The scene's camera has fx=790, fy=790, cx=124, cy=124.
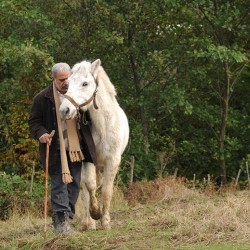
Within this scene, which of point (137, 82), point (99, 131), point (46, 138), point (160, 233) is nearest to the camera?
point (160, 233)

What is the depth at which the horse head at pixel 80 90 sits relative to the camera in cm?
881

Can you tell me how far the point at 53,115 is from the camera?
9.25 meters

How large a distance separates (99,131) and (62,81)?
2.74 ft

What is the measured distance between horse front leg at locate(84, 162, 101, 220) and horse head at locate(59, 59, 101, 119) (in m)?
0.86

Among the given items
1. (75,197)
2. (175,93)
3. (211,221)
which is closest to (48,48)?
(175,93)

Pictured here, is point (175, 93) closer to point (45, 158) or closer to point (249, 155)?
point (249, 155)

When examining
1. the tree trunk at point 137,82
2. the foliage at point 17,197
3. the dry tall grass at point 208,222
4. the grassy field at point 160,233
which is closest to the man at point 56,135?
the grassy field at point 160,233

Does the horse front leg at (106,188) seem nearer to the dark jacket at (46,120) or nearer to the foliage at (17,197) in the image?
the dark jacket at (46,120)

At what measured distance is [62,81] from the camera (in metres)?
9.29

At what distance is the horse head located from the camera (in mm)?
8812

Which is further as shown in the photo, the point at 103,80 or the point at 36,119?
the point at 103,80

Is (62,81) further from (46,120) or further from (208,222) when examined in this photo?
(208,222)

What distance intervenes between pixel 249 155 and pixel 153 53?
3925mm

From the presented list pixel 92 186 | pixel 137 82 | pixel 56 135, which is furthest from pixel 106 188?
pixel 137 82
